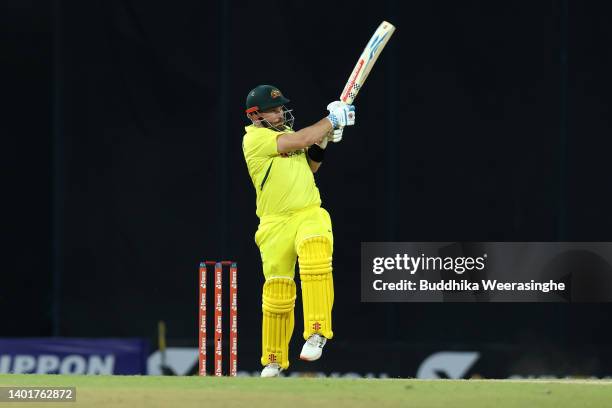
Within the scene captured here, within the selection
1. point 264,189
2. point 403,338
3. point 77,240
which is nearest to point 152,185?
point 77,240

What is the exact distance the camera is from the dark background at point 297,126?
10047 millimetres

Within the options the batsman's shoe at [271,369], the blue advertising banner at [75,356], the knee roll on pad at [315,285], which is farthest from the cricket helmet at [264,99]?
the blue advertising banner at [75,356]

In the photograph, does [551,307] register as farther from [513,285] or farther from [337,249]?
[337,249]

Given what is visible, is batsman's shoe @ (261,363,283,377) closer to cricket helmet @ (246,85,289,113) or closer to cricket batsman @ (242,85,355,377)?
cricket batsman @ (242,85,355,377)

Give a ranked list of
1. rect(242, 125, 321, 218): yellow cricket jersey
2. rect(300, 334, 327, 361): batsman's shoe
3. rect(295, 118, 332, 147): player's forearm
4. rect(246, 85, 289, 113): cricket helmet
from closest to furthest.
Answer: rect(300, 334, 327, 361): batsman's shoe, rect(295, 118, 332, 147): player's forearm, rect(242, 125, 321, 218): yellow cricket jersey, rect(246, 85, 289, 113): cricket helmet

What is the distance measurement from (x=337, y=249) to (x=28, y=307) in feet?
7.15

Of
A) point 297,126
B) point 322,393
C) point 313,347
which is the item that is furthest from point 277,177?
point 297,126

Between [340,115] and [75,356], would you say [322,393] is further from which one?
[75,356]

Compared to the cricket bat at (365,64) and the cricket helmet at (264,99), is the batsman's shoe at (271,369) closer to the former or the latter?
the cricket helmet at (264,99)

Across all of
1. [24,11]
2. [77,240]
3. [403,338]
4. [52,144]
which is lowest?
[403,338]

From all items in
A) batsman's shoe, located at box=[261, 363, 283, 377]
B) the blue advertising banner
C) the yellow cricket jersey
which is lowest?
the blue advertising banner

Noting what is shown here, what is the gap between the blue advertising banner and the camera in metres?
10.0

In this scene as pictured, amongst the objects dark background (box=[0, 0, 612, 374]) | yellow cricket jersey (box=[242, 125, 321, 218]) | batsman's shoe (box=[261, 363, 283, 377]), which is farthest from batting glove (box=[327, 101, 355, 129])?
dark background (box=[0, 0, 612, 374])

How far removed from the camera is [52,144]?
10320mm
